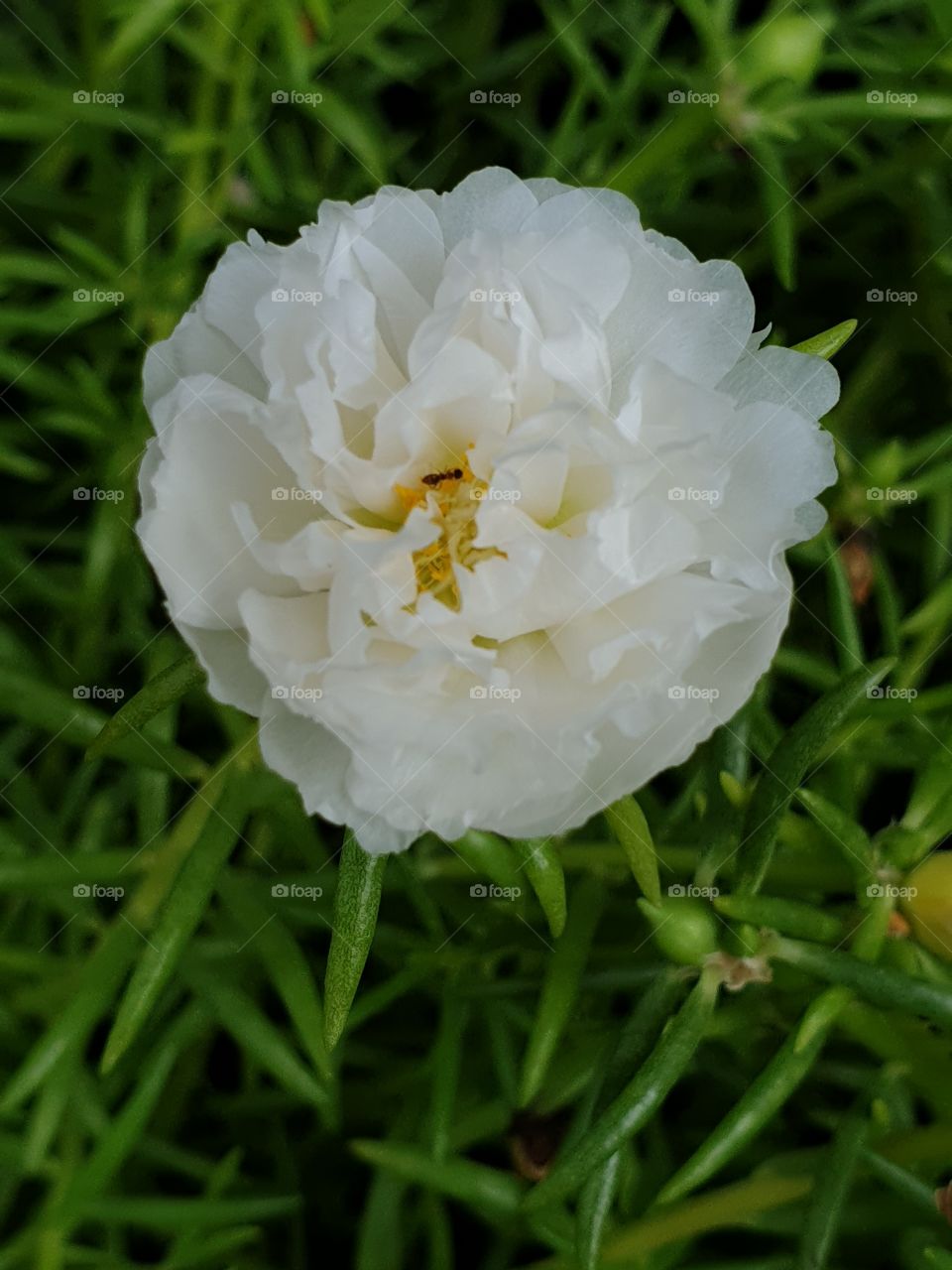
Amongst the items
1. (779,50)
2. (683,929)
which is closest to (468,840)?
(683,929)

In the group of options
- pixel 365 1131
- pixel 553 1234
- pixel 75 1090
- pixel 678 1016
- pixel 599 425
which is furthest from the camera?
pixel 365 1131

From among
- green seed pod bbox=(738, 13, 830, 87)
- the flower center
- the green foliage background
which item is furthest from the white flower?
green seed pod bbox=(738, 13, 830, 87)

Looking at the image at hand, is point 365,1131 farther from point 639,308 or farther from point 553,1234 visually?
point 639,308

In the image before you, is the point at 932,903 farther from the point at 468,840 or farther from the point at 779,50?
the point at 779,50

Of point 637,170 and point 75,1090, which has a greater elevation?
point 637,170

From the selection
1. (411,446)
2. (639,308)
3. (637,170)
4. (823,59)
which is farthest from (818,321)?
(411,446)

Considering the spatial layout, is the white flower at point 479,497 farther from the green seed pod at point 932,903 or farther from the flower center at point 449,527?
the green seed pod at point 932,903
